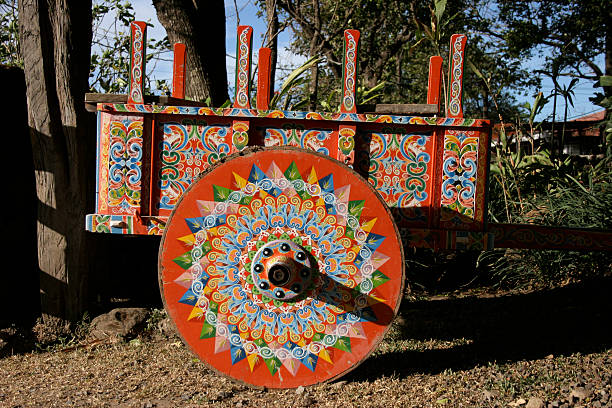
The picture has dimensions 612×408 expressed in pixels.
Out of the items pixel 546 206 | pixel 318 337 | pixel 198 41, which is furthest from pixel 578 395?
pixel 198 41

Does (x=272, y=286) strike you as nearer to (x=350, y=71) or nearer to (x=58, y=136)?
(x=350, y=71)

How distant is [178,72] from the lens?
3258 mm

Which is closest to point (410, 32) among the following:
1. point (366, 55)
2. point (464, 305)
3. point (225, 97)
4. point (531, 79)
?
point (366, 55)

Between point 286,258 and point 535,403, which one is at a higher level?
point 286,258

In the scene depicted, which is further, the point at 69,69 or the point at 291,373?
the point at 69,69

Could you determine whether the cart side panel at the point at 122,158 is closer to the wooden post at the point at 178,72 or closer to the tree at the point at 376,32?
the wooden post at the point at 178,72

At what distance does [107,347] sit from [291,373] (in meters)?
1.57

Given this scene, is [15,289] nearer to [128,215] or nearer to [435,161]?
[128,215]

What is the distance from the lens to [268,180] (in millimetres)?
2846

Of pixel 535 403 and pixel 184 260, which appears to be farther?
pixel 184 260

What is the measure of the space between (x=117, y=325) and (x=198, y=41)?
2807 millimetres

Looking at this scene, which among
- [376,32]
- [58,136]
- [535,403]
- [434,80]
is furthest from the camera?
[376,32]

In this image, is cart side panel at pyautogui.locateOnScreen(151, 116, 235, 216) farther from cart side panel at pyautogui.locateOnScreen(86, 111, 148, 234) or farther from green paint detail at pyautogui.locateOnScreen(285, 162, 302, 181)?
green paint detail at pyautogui.locateOnScreen(285, 162, 302, 181)

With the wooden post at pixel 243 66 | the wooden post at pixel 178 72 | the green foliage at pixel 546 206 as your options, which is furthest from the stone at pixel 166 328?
the green foliage at pixel 546 206
